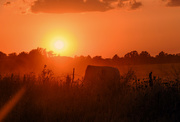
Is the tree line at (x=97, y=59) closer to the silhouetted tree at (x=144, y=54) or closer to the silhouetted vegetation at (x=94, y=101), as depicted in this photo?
the silhouetted tree at (x=144, y=54)

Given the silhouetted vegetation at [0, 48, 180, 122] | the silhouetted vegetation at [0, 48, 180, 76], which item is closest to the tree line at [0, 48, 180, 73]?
the silhouetted vegetation at [0, 48, 180, 76]

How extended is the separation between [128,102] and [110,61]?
169 feet

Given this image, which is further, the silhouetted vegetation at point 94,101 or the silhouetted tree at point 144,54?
the silhouetted tree at point 144,54

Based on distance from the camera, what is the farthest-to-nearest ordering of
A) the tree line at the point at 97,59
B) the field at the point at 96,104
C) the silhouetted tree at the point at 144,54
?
the silhouetted tree at the point at 144,54 < the tree line at the point at 97,59 < the field at the point at 96,104

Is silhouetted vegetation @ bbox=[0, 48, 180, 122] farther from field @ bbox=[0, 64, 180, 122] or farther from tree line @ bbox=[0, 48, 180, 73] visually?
tree line @ bbox=[0, 48, 180, 73]

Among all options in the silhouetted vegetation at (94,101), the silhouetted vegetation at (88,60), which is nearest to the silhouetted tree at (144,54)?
the silhouetted vegetation at (88,60)

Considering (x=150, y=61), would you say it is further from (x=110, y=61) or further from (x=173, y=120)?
(x=173, y=120)

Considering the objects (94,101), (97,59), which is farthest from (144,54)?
(94,101)

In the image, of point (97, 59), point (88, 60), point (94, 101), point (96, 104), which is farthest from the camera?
point (97, 59)

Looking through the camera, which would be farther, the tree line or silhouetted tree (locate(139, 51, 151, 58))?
silhouetted tree (locate(139, 51, 151, 58))

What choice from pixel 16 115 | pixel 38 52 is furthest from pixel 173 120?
pixel 38 52

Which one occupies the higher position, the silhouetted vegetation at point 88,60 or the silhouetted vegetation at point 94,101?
the silhouetted vegetation at point 88,60

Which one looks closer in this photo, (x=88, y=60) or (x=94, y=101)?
(x=94, y=101)

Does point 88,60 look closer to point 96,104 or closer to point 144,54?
point 144,54
